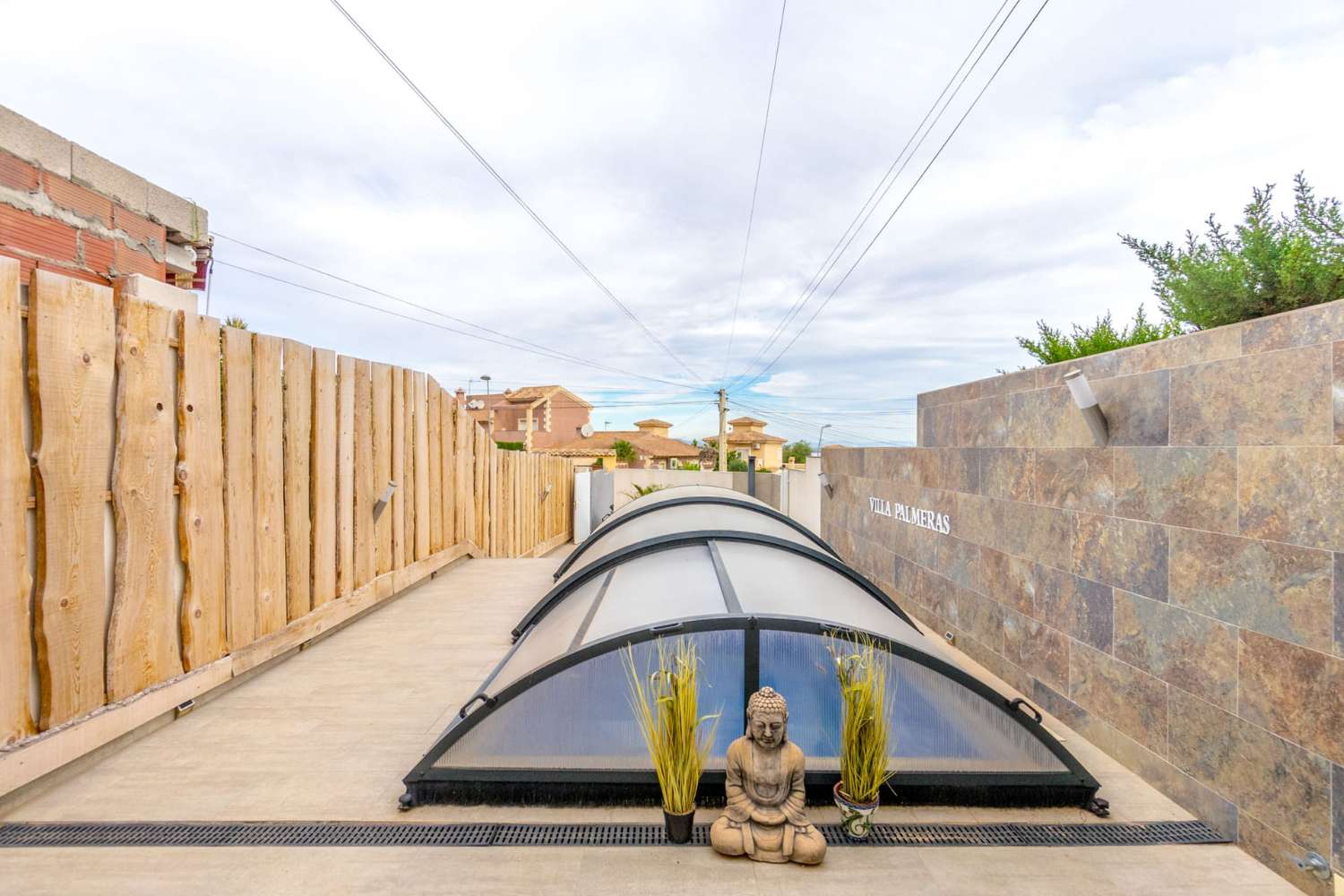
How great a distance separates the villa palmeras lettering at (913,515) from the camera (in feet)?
16.9

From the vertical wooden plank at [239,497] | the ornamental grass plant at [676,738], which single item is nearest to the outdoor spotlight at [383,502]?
the vertical wooden plank at [239,497]

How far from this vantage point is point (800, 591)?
3021mm

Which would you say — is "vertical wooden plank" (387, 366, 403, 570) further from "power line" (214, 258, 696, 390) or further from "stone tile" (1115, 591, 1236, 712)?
"power line" (214, 258, 696, 390)

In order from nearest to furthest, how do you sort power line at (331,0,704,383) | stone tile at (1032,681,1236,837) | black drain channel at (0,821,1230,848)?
black drain channel at (0,821,1230,848)
stone tile at (1032,681,1236,837)
power line at (331,0,704,383)

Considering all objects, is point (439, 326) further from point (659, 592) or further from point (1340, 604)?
point (1340, 604)

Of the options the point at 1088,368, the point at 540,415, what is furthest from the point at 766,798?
the point at 540,415

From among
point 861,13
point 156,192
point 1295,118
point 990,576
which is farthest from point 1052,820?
point 861,13

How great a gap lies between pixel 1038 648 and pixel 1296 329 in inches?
90.3

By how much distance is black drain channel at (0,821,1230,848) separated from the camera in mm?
2191

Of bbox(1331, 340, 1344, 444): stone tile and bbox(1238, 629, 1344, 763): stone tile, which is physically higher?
bbox(1331, 340, 1344, 444): stone tile

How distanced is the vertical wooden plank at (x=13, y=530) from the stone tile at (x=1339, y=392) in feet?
15.9

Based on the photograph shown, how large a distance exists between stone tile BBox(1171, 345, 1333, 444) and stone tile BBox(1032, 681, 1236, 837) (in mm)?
1464

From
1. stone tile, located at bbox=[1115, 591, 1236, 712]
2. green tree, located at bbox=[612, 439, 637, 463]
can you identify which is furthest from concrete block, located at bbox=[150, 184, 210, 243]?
green tree, located at bbox=[612, 439, 637, 463]

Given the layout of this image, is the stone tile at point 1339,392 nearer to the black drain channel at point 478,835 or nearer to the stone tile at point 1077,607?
the stone tile at point 1077,607
